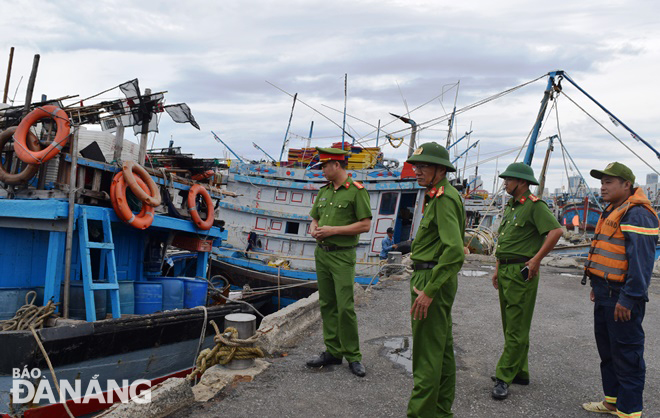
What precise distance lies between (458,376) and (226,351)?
6.71 ft

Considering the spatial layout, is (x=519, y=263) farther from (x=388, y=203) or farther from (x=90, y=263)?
(x=388, y=203)

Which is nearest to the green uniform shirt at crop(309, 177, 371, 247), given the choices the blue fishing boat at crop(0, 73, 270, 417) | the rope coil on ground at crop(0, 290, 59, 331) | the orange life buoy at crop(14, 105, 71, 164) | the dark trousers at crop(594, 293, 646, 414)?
the dark trousers at crop(594, 293, 646, 414)

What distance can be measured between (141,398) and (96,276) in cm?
424

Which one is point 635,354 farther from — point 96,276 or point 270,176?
point 270,176

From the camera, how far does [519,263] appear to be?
4.07 m

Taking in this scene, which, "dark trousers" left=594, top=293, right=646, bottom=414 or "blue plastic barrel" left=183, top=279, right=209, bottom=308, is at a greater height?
"dark trousers" left=594, top=293, right=646, bottom=414

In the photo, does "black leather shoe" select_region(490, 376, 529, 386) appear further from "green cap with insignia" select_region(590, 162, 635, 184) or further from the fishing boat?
the fishing boat

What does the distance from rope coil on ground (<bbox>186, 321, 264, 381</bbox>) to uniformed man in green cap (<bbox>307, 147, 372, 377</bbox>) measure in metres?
0.58

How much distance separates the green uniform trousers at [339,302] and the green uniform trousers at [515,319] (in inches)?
48.1

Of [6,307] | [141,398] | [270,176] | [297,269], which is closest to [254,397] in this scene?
[141,398]

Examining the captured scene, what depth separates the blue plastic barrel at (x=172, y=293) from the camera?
7.44 m

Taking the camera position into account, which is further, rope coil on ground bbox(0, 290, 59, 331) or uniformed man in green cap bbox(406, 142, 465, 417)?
rope coil on ground bbox(0, 290, 59, 331)

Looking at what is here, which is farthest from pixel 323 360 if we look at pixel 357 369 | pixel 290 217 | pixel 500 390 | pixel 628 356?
pixel 290 217

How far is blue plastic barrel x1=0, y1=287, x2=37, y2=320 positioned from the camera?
598 centimetres
